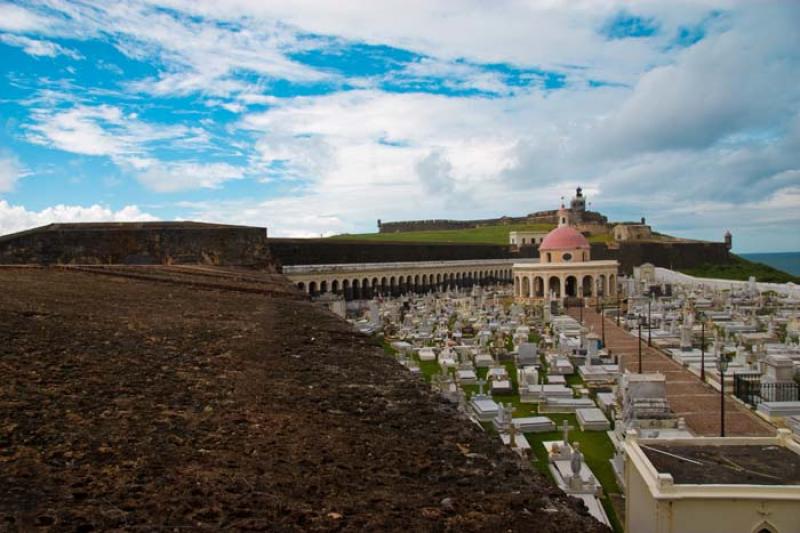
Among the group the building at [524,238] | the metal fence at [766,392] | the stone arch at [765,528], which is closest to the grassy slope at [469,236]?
the building at [524,238]

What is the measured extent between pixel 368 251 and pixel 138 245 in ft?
117

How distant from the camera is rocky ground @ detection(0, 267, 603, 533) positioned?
222 cm

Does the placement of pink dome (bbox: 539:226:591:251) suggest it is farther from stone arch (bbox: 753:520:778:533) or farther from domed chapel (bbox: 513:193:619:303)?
stone arch (bbox: 753:520:778:533)

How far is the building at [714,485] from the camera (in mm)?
5547

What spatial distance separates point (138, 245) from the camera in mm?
19984

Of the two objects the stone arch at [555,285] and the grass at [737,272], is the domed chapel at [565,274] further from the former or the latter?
the grass at [737,272]

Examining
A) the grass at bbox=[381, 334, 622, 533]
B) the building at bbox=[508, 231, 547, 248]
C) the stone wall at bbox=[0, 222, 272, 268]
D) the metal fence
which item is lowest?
the grass at bbox=[381, 334, 622, 533]

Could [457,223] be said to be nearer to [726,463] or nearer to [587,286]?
[587,286]

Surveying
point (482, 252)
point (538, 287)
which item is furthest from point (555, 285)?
point (482, 252)

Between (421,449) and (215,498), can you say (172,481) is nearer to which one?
(215,498)

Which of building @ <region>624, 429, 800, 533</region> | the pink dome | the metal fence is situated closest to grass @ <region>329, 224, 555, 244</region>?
the pink dome

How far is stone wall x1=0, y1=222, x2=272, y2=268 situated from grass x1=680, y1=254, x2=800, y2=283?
47.7 m

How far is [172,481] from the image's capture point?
2.40 m

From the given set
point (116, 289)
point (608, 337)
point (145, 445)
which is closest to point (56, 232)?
point (116, 289)
